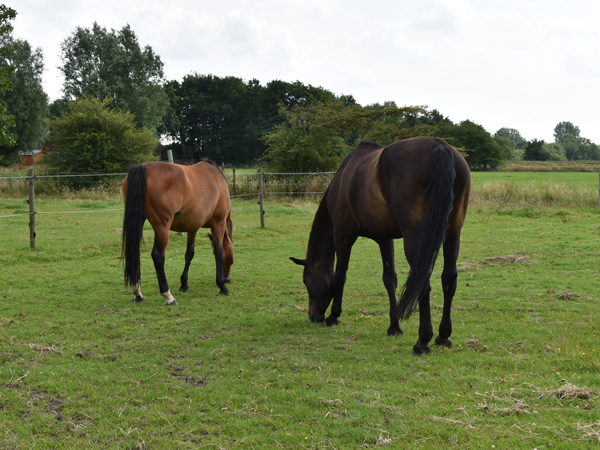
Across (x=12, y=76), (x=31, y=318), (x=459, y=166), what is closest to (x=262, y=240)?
(x=31, y=318)

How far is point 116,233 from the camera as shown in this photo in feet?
36.9

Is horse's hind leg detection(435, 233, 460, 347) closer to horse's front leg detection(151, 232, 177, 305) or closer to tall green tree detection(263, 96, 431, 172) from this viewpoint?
horse's front leg detection(151, 232, 177, 305)

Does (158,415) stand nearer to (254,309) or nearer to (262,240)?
(254,309)

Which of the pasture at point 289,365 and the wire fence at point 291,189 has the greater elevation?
the wire fence at point 291,189

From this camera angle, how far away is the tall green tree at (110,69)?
112ft

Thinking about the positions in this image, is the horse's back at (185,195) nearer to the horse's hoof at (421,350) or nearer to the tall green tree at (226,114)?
the horse's hoof at (421,350)

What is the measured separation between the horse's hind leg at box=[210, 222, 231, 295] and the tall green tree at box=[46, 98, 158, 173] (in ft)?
52.3

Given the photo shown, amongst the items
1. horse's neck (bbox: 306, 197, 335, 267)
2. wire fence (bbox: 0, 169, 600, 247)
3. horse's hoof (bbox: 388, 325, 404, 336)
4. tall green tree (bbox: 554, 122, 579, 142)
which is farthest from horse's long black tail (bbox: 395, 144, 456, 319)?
tall green tree (bbox: 554, 122, 579, 142)

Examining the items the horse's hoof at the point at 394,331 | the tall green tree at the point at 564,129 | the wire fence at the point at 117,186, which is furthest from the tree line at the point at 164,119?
the tall green tree at the point at 564,129

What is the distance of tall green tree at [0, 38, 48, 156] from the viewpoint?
3262 centimetres

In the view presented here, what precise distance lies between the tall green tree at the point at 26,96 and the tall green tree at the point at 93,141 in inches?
575

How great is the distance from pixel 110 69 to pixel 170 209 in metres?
34.1

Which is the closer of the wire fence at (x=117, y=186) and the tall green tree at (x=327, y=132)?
the wire fence at (x=117, y=186)

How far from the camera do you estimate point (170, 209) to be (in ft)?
18.5
